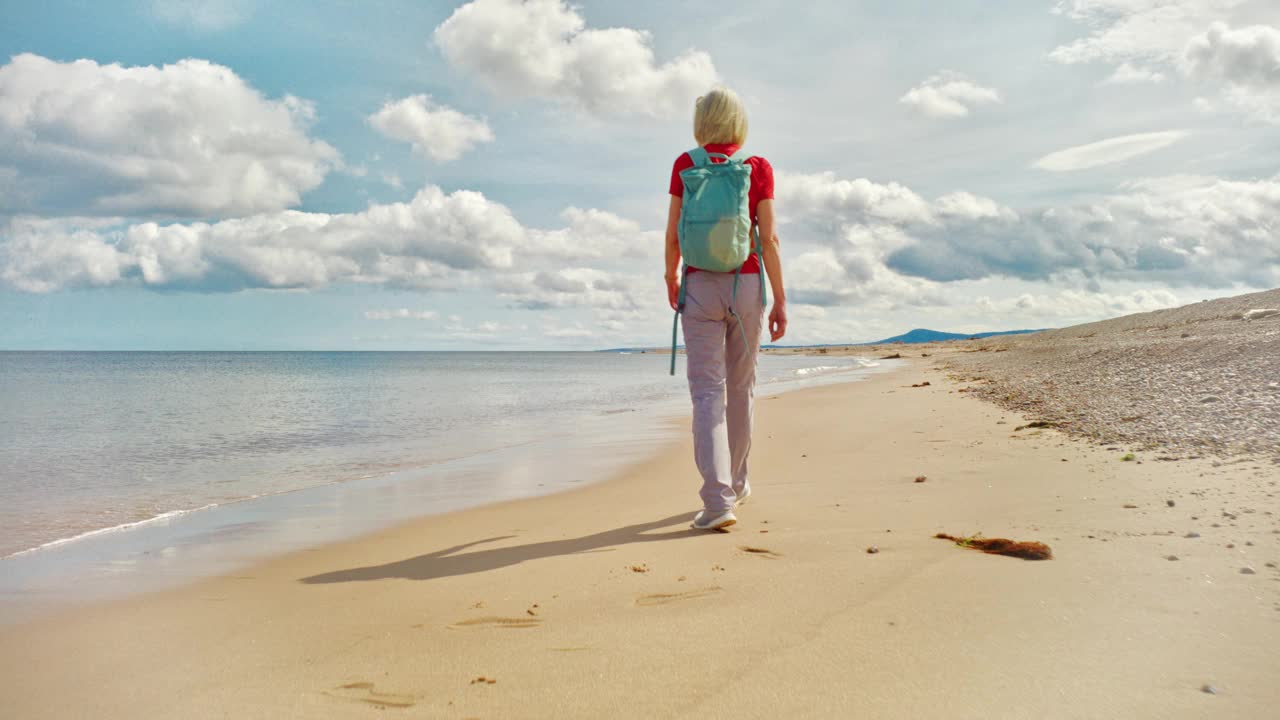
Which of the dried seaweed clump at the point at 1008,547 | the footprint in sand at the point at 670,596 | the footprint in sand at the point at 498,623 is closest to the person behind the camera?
the footprint in sand at the point at 498,623

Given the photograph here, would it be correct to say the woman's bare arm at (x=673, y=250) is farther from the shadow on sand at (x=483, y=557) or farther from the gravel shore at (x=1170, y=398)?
the gravel shore at (x=1170, y=398)

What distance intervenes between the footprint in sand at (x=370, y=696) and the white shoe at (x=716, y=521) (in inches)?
86.2

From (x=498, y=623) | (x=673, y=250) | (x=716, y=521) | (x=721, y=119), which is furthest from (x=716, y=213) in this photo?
(x=498, y=623)

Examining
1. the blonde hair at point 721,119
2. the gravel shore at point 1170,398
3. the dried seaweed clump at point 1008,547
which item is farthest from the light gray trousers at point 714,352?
the gravel shore at point 1170,398

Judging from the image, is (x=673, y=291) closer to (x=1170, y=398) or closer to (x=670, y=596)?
(x=670, y=596)

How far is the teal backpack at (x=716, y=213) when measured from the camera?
12.9 feet

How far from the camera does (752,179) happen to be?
4098 millimetres

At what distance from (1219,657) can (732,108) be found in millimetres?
3333

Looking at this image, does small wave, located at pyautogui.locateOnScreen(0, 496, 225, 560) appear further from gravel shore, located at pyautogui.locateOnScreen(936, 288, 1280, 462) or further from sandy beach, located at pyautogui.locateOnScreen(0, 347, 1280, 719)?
gravel shore, located at pyautogui.locateOnScreen(936, 288, 1280, 462)

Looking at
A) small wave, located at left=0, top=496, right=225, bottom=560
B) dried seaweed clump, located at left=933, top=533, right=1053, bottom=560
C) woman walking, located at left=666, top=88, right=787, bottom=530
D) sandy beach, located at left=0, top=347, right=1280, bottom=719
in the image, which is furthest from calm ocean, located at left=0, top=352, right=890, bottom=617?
dried seaweed clump, located at left=933, top=533, right=1053, bottom=560

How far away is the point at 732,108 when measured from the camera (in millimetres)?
4102

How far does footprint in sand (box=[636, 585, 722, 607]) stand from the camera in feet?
9.15

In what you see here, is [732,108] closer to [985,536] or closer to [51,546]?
[985,536]

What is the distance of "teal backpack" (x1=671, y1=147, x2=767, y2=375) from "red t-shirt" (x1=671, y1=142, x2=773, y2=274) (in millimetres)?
71
